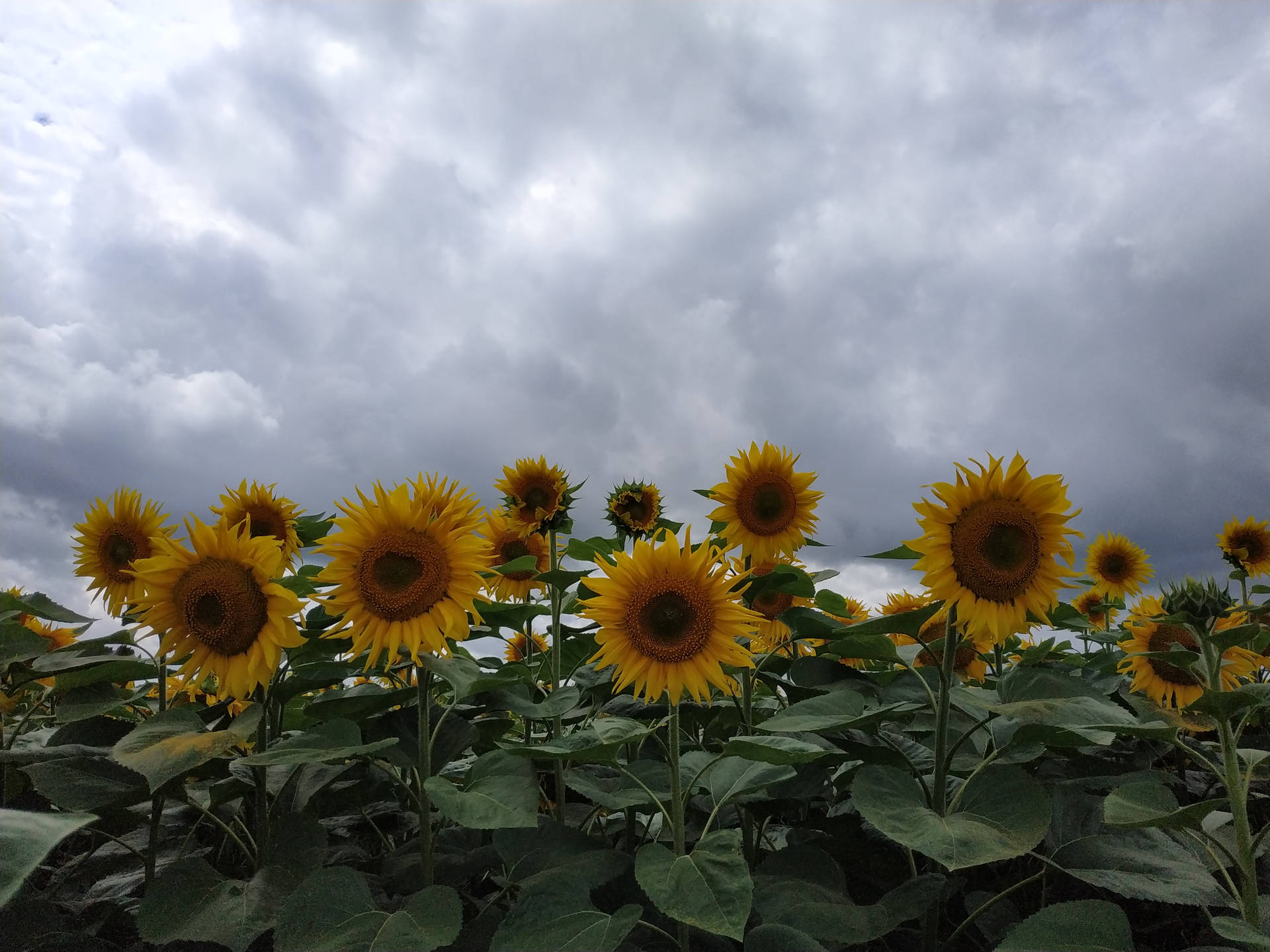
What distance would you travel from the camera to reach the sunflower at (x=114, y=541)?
4105mm

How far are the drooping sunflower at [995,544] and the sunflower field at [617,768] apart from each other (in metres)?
0.01

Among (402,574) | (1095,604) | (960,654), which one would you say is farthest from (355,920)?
(1095,604)

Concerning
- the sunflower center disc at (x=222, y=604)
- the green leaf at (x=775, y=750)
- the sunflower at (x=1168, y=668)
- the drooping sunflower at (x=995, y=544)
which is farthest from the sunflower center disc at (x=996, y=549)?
the sunflower center disc at (x=222, y=604)

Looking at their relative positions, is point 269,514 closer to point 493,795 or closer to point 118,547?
point 118,547

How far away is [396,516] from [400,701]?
29.2 inches

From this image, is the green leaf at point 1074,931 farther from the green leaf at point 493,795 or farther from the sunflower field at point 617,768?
the green leaf at point 493,795

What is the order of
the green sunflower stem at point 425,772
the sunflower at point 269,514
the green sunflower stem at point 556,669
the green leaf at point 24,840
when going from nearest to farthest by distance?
1. the green leaf at point 24,840
2. the green sunflower stem at point 425,772
3. the green sunflower stem at point 556,669
4. the sunflower at point 269,514

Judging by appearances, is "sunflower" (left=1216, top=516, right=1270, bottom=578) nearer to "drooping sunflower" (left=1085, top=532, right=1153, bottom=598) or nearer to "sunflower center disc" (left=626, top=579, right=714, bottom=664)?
"drooping sunflower" (left=1085, top=532, right=1153, bottom=598)

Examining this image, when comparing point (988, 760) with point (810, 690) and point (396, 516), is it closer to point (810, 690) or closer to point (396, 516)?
point (810, 690)

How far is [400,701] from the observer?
3.13 metres

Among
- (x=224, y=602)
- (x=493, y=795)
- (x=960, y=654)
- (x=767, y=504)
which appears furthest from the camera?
(x=960, y=654)

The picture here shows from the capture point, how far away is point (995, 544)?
3117 millimetres

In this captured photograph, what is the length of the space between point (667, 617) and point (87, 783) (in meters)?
2.10

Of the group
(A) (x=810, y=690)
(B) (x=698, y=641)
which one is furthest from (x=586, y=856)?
(A) (x=810, y=690)
